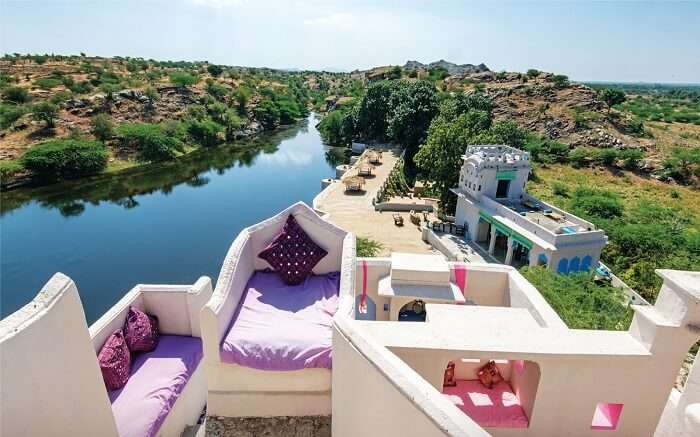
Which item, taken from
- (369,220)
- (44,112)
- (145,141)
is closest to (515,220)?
(369,220)

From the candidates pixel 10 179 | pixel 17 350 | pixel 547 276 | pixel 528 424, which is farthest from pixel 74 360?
pixel 10 179

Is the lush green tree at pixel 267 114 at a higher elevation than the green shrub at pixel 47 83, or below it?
below

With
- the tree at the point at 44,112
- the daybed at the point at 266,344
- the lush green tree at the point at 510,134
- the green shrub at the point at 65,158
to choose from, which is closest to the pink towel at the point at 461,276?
the daybed at the point at 266,344

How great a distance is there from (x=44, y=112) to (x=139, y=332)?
36.0 m

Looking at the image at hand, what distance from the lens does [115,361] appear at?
17.3ft

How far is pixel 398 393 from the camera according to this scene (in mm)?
2744

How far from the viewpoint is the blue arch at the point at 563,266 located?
12398mm

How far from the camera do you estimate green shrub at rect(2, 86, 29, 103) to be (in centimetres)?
3444

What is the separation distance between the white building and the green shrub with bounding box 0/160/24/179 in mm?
30765

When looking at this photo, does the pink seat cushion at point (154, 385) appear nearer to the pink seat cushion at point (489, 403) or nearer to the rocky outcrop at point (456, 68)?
the pink seat cushion at point (489, 403)

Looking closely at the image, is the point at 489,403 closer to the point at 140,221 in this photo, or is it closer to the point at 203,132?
the point at 140,221

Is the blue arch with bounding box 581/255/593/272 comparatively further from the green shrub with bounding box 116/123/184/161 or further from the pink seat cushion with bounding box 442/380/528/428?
the green shrub with bounding box 116/123/184/161

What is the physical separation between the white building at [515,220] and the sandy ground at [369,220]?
261 centimetres

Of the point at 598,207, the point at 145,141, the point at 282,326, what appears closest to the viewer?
the point at 282,326
